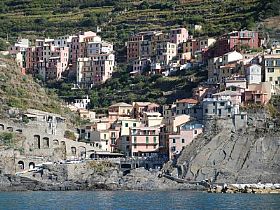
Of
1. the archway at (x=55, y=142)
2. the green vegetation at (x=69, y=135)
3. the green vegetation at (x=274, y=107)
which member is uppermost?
the green vegetation at (x=274, y=107)

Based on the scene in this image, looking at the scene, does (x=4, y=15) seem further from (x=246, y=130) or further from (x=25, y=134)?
(x=246, y=130)

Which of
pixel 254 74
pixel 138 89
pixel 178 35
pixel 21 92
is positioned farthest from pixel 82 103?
pixel 254 74

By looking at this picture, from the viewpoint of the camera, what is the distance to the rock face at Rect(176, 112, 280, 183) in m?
88.8

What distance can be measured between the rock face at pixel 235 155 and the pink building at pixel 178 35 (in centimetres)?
2808

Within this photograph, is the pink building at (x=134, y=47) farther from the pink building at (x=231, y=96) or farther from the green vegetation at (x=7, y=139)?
the green vegetation at (x=7, y=139)

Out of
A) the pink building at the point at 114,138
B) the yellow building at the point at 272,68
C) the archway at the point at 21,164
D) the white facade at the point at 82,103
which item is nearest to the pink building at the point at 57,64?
the white facade at the point at 82,103

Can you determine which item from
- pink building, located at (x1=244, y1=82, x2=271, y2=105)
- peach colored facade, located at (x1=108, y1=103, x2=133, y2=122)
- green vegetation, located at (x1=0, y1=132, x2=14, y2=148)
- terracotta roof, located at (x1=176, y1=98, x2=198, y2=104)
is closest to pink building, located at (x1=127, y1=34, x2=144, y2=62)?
peach colored facade, located at (x1=108, y1=103, x2=133, y2=122)

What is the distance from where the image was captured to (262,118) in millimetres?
92688

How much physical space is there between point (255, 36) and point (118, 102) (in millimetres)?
15284

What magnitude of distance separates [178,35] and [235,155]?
105 ft

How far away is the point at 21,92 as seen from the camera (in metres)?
108

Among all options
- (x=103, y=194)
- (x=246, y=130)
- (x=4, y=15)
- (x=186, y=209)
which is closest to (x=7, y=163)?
(x=103, y=194)

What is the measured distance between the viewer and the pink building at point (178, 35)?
119375 millimetres

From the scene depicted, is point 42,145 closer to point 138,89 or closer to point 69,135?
point 69,135
